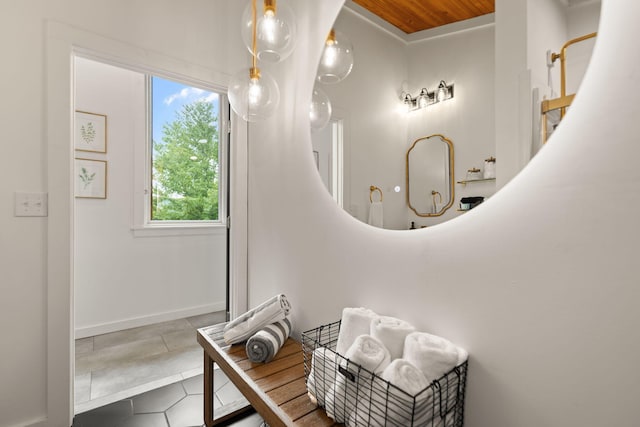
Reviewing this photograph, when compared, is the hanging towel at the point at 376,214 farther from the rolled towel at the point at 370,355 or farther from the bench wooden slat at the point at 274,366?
the bench wooden slat at the point at 274,366

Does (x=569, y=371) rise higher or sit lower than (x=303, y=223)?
lower

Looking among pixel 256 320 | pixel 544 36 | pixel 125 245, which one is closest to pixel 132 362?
pixel 125 245

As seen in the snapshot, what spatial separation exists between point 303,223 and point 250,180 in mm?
680

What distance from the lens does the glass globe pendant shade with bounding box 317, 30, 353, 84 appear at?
4.21 feet

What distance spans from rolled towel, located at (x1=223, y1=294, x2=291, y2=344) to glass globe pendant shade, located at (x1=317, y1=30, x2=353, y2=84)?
1.03m

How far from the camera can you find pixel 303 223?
5.01ft

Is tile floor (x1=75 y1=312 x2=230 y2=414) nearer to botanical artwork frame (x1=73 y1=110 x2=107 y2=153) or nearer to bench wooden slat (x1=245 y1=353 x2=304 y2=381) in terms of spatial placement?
bench wooden slat (x1=245 y1=353 x2=304 y2=381)

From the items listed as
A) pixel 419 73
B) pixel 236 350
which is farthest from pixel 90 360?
pixel 419 73

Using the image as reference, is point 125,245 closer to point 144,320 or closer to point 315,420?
point 144,320

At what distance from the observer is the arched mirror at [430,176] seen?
38.5 inches

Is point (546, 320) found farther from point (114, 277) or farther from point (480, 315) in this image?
point (114, 277)

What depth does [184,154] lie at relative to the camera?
11.2 ft

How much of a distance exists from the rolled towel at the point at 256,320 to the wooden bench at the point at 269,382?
5 centimetres

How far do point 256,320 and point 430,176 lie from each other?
0.96 meters
